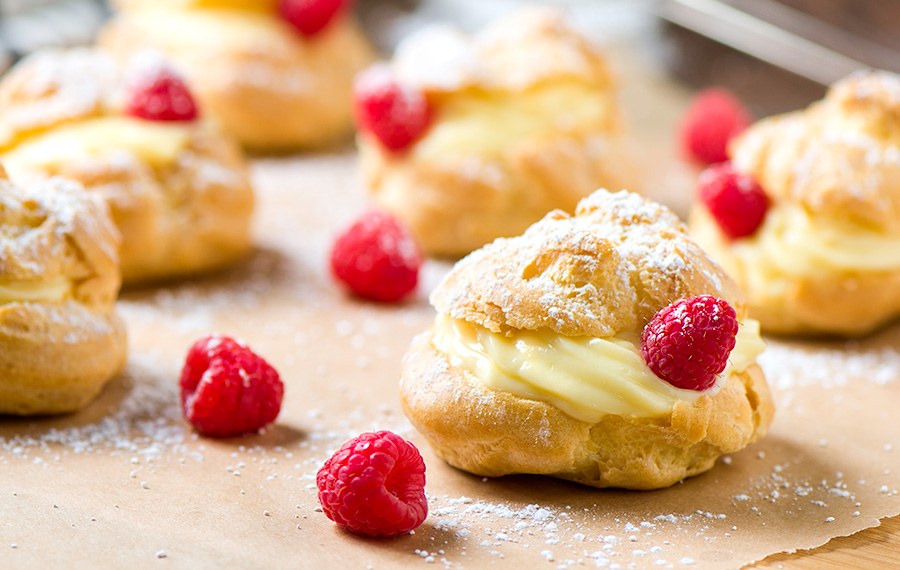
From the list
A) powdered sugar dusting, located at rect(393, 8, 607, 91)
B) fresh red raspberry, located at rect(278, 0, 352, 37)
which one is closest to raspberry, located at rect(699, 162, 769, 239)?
powdered sugar dusting, located at rect(393, 8, 607, 91)

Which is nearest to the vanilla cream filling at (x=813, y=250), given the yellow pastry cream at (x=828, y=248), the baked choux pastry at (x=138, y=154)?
the yellow pastry cream at (x=828, y=248)

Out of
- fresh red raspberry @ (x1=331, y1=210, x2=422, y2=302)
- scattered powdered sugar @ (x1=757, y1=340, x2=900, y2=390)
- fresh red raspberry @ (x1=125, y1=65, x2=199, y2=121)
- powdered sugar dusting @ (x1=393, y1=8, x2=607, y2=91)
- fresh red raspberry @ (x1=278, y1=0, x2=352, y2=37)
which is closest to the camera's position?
scattered powdered sugar @ (x1=757, y1=340, x2=900, y2=390)

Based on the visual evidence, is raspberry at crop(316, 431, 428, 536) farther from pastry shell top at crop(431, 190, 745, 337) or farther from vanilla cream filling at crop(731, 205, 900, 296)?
vanilla cream filling at crop(731, 205, 900, 296)

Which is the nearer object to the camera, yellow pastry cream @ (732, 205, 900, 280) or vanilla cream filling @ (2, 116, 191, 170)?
yellow pastry cream @ (732, 205, 900, 280)

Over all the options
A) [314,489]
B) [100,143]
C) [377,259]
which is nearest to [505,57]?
[377,259]

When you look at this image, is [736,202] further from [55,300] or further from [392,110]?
[55,300]

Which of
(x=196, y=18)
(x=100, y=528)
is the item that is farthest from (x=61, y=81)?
(x=100, y=528)
